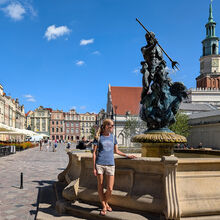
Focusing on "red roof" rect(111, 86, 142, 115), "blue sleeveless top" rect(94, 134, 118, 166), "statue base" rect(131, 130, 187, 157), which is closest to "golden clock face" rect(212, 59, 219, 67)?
"red roof" rect(111, 86, 142, 115)

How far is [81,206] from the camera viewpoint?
203 inches

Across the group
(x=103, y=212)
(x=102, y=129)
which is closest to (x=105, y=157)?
(x=102, y=129)

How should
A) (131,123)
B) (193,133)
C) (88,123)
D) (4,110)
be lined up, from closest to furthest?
Answer: (193,133) → (131,123) → (4,110) → (88,123)

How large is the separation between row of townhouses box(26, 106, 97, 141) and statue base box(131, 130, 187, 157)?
300 ft

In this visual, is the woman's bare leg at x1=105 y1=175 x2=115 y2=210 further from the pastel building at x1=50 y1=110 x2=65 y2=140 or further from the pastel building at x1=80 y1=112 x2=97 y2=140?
the pastel building at x1=50 y1=110 x2=65 y2=140

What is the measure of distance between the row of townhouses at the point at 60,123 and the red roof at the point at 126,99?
136 ft

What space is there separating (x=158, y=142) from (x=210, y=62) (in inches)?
2590

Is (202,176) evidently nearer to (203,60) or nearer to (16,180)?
(16,180)

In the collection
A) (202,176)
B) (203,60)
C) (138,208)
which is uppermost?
(203,60)

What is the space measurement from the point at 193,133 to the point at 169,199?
36941 millimetres

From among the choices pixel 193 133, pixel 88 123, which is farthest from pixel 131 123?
pixel 88 123

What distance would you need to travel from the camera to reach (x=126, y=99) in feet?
183

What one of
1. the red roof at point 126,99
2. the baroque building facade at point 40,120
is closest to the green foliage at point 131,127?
the red roof at point 126,99

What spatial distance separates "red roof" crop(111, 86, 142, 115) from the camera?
173 ft
